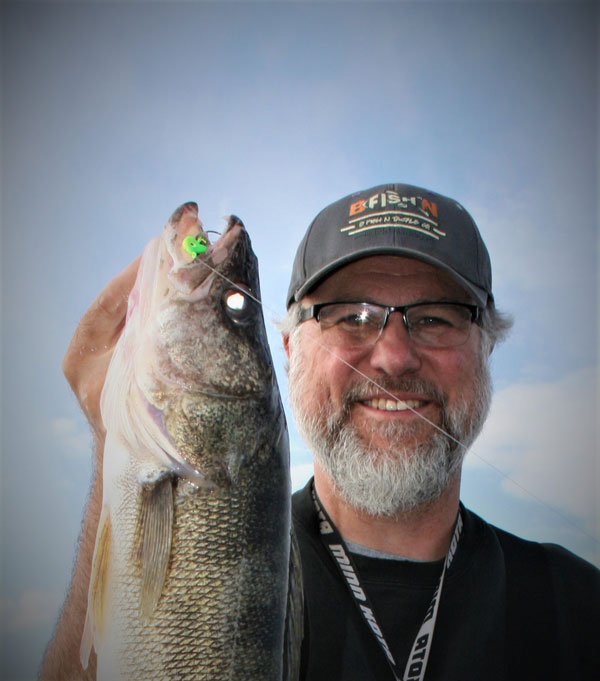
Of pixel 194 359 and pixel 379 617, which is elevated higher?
pixel 194 359

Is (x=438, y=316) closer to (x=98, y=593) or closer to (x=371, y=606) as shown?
(x=371, y=606)

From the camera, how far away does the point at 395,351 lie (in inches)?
92.3

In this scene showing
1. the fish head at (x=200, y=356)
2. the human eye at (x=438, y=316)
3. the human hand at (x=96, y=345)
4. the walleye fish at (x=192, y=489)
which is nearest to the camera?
the walleye fish at (x=192, y=489)

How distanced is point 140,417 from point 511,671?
192cm

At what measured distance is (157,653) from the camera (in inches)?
59.8

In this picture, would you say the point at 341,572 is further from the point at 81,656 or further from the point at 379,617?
the point at 81,656

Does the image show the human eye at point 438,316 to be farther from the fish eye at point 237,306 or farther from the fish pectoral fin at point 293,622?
the fish pectoral fin at point 293,622

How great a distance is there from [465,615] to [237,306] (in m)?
1.70

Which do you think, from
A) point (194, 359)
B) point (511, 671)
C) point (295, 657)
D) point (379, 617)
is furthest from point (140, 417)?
point (511, 671)

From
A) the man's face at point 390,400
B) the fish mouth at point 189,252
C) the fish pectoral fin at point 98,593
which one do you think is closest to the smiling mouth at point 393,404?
the man's face at point 390,400

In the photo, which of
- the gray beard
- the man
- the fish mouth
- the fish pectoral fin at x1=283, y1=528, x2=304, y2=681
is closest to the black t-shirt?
the man

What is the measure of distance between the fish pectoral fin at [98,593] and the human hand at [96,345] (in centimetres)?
43

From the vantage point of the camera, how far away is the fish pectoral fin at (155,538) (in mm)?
1539

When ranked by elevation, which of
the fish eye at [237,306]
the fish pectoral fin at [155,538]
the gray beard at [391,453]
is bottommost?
the fish pectoral fin at [155,538]
